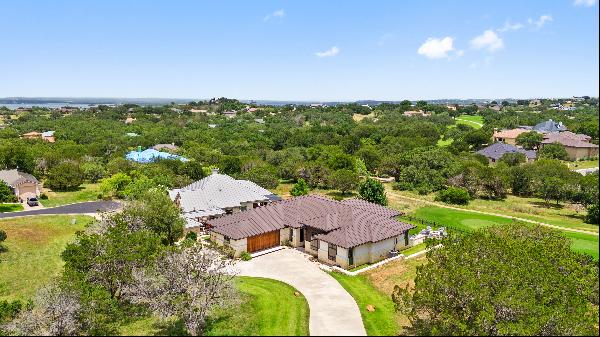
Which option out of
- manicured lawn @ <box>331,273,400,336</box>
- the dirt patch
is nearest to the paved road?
manicured lawn @ <box>331,273,400,336</box>

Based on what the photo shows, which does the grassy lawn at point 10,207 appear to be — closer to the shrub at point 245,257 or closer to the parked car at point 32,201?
the parked car at point 32,201

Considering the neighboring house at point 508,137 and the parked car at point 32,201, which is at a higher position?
the neighboring house at point 508,137

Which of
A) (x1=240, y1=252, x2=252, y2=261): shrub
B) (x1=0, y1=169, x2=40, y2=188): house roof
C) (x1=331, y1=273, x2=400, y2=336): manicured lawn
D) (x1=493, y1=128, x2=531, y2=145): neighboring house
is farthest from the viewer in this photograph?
(x1=493, y1=128, x2=531, y2=145): neighboring house

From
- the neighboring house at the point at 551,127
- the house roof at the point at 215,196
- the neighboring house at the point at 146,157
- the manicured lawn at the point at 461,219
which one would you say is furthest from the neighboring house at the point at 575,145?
the neighboring house at the point at 146,157

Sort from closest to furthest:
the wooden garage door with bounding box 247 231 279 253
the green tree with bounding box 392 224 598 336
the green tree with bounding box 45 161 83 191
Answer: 1. the green tree with bounding box 392 224 598 336
2. the wooden garage door with bounding box 247 231 279 253
3. the green tree with bounding box 45 161 83 191

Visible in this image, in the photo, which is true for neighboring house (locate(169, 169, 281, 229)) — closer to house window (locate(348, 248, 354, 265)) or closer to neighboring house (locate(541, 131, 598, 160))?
house window (locate(348, 248, 354, 265))

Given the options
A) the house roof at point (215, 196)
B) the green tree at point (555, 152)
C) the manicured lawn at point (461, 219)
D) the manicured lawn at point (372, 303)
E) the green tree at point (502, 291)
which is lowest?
the manicured lawn at point (461, 219)

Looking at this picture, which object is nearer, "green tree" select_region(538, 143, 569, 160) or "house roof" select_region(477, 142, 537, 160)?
"green tree" select_region(538, 143, 569, 160)
